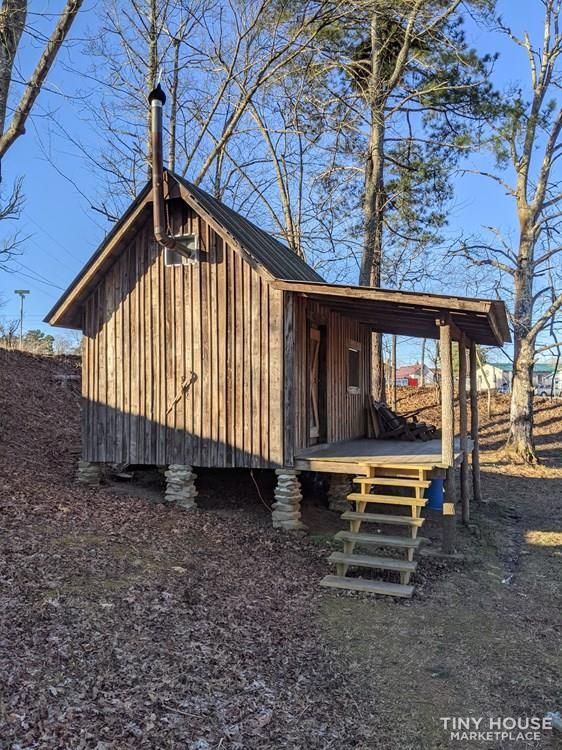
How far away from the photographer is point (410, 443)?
11.9 m

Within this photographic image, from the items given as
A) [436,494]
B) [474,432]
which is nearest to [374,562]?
[436,494]

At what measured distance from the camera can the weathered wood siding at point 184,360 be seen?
8828 millimetres

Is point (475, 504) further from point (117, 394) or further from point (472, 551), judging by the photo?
point (117, 394)

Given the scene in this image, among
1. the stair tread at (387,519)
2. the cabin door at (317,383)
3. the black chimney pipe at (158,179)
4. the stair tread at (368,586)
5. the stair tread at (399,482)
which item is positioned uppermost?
the black chimney pipe at (158,179)

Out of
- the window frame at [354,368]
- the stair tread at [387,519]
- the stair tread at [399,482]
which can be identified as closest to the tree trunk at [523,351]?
the window frame at [354,368]

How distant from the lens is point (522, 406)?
17.5 metres

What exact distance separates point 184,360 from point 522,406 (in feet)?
39.0

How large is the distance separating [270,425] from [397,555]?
2.49 meters

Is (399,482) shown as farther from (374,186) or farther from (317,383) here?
(374,186)

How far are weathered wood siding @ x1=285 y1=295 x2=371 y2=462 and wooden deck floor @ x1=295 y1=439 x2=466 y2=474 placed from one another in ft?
0.87

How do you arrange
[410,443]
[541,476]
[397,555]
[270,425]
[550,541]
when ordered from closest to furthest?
[397,555] < [270,425] < [550,541] < [410,443] < [541,476]

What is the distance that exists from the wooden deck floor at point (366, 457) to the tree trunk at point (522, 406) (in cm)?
746

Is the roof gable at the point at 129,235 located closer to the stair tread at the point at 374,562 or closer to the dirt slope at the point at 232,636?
the dirt slope at the point at 232,636

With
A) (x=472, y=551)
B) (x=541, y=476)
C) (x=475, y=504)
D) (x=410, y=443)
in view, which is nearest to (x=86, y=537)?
(x=472, y=551)
